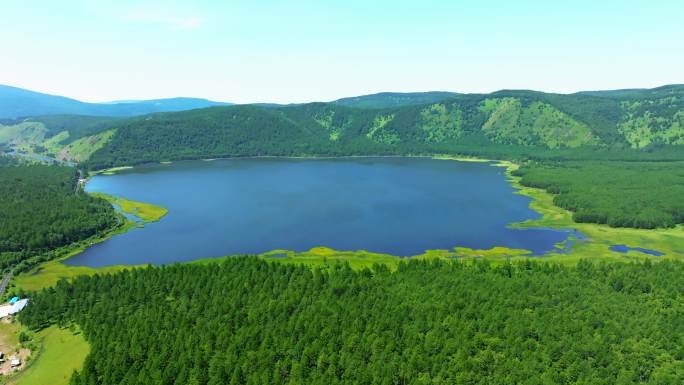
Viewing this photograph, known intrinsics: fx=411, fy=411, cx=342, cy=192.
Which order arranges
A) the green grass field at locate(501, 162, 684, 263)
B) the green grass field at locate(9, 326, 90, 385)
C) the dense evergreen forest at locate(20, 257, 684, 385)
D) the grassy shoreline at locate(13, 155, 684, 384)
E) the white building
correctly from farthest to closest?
the green grass field at locate(501, 162, 684, 263), the grassy shoreline at locate(13, 155, 684, 384), the white building, the green grass field at locate(9, 326, 90, 385), the dense evergreen forest at locate(20, 257, 684, 385)

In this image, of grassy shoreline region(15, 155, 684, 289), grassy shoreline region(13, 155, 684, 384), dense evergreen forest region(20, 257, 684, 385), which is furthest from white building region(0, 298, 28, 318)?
grassy shoreline region(15, 155, 684, 289)

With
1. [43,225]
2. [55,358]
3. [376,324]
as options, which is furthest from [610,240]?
[43,225]

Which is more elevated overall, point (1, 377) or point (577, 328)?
point (577, 328)

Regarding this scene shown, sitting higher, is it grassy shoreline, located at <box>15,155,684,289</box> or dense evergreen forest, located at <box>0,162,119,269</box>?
dense evergreen forest, located at <box>0,162,119,269</box>


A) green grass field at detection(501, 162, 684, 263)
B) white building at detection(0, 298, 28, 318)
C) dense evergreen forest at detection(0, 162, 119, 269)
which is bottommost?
green grass field at detection(501, 162, 684, 263)

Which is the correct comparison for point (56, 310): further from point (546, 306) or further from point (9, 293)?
point (546, 306)

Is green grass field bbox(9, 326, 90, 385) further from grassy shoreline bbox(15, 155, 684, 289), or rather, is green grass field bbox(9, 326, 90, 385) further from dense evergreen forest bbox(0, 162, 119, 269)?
dense evergreen forest bbox(0, 162, 119, 269)

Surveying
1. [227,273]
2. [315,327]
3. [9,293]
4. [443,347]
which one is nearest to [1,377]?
[9,293]
